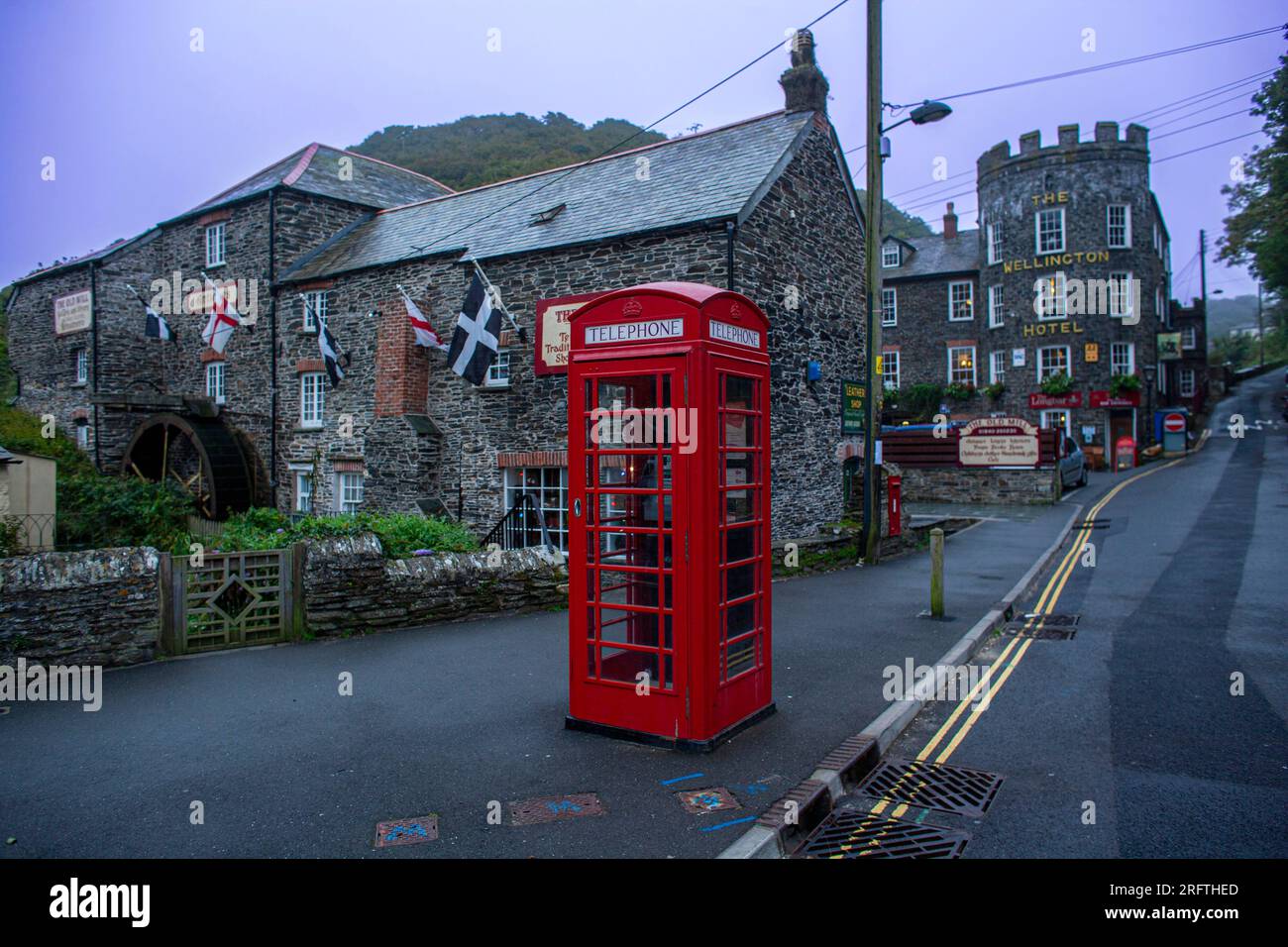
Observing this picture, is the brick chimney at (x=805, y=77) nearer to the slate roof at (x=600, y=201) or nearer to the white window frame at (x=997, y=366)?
the slate roof at (x=600, y=201)

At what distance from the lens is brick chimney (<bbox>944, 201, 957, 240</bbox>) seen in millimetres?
42031

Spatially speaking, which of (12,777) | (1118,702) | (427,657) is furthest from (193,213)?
(1118,702)

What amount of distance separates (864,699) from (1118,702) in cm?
213

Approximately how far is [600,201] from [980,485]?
49.4ft

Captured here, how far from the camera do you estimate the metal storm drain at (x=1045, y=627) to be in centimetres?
946

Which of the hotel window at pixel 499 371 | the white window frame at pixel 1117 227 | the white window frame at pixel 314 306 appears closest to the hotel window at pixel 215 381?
the white window frame at pixel 314 306

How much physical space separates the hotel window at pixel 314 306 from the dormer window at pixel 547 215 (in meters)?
5.96

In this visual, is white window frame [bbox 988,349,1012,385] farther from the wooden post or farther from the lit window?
the wooden post

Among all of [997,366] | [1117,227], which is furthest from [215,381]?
[1117,227]

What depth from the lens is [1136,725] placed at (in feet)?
20.5

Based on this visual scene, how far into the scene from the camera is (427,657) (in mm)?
8250

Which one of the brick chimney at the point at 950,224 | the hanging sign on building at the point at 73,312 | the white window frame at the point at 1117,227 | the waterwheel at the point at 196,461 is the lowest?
the waterwheel at the point at 196,461

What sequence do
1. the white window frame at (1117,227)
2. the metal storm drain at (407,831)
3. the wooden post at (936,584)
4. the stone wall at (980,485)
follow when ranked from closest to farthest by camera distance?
the metal storm drain at (407,831) → the wooden post at (936,584) → the stone wall at (980,485) → the white window frame at (1117,227)

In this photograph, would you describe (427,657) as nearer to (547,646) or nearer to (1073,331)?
(547,646)
